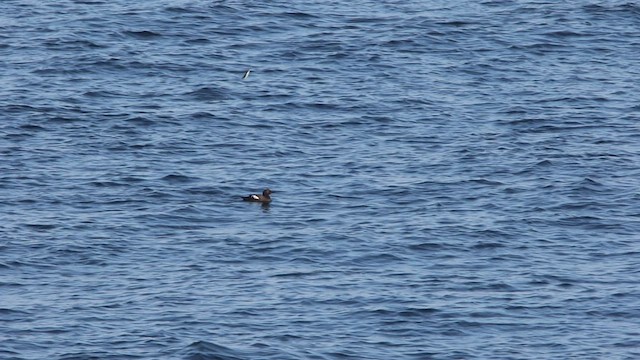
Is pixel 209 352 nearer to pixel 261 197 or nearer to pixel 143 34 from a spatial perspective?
pixel 261 197

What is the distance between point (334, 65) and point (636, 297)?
1982 cm

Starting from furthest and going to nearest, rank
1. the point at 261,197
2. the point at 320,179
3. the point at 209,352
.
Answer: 1. the point at 320,179
2. the point at 261,197
3. the point at 209,352

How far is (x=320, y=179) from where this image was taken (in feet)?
128

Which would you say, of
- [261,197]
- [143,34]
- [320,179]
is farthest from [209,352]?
[143,34]

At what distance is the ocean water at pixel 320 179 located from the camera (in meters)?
29.4

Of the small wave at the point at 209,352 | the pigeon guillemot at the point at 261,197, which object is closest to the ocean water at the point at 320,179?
the small wave at the point at 209,352

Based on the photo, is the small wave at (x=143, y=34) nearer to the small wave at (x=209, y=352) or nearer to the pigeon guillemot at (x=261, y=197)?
the pigeon guillemot at (x=261, y=197)

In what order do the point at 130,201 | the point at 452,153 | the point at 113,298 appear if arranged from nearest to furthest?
the point at 113,298, the point at 130,201, the point at 452,153

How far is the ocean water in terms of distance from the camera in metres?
29.4

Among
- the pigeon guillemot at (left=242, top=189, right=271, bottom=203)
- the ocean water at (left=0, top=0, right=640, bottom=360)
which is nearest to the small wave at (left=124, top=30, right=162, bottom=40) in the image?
the ocean water at (left=0, top=0, right=640, bottom=360)

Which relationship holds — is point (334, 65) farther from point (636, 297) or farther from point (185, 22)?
point (636, 297)

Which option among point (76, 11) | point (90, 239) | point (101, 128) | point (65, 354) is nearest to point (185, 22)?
point (76, 11)

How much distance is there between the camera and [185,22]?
53125 millimetres

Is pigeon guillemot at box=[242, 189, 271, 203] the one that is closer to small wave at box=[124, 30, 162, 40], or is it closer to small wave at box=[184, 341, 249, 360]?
small wave at box=[184, 341, 249, 360]
